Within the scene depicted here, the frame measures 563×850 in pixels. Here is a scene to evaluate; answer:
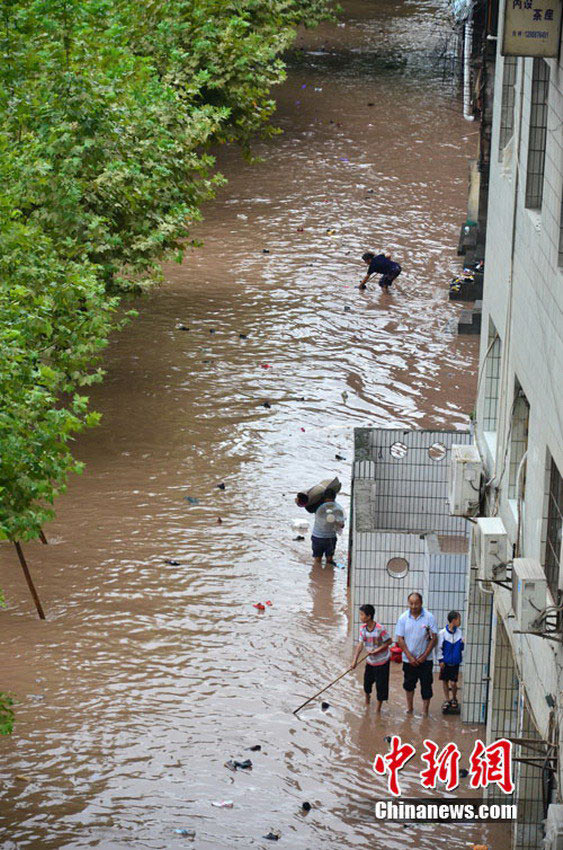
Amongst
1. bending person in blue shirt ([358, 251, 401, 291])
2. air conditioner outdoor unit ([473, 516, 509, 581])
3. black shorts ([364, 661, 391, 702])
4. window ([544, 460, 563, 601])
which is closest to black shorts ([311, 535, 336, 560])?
black shorts ([364, 661, 391, 702])

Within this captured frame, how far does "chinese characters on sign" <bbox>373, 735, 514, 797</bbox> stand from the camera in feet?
38.1

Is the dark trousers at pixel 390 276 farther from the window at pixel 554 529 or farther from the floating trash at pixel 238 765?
the window at pixel 554 529

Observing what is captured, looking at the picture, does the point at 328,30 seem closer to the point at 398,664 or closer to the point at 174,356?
the point at 174,356

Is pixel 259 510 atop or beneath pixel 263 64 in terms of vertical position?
beneath

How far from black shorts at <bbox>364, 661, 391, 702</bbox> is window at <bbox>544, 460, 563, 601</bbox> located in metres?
3.64

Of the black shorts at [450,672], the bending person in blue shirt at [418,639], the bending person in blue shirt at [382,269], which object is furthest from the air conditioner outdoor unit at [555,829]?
the bending person in blue shirt at [382,269]

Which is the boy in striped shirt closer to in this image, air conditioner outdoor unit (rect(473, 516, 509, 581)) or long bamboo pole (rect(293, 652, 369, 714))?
long bamboo pole (rect(293, 652, 369, 714))

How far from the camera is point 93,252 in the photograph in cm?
1884

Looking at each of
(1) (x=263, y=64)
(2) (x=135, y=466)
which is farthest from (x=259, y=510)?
(1) (x=263, y=64)

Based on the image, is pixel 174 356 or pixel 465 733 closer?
pixel 465 733

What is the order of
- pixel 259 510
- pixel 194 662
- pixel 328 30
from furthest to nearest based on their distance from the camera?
pixel 328 30 → pixel 259 510 → pixel 194 662

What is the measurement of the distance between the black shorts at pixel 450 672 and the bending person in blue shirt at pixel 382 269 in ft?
43.8

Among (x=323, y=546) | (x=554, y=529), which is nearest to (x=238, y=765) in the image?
(x=554, y=529)

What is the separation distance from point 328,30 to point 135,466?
3491 cm
